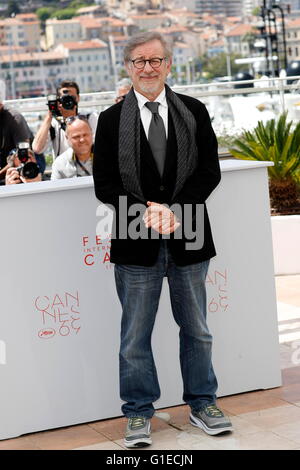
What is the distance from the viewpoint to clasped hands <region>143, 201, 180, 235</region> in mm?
3572

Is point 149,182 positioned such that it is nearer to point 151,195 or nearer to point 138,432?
point 151,195

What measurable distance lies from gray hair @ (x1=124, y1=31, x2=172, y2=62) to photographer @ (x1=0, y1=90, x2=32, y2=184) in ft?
7.50

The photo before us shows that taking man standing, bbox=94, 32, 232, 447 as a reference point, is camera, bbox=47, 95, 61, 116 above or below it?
above

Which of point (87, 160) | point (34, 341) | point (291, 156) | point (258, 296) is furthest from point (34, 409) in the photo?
point (291, 156)

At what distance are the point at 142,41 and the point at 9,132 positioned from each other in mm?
2420

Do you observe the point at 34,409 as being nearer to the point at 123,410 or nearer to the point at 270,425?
the point at 123,410

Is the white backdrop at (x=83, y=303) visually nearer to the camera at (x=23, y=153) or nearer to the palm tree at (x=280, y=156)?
the camera at (x=23, y=153)

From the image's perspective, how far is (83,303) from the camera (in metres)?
4.03

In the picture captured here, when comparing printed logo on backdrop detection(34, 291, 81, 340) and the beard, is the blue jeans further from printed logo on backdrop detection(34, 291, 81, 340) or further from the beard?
the beard

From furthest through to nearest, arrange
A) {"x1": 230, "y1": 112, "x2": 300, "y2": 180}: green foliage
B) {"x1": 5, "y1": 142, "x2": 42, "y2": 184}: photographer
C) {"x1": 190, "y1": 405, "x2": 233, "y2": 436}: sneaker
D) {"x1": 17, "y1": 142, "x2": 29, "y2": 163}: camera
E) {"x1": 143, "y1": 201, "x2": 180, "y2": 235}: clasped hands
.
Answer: {"x1": 230, "y1": 112, "x2": 300, "y2": 180}: green foliage → {"x1": 17, "y1": 142, "x2": 29, "y2": 163}: camera → {"x1": 5, "y1": 142, "x2": 42, "y2": 184}: photographer → {"x1": 190, "y1": 405, "x2": 233, "y2": 436}: sneaker → {"x1": 143, "y1": 201, "x2": 180, "y2": 235}: clasped hands

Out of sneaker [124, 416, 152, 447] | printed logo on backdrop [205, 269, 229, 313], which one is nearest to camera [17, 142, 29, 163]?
printed logo on backdrop [205, 269, 229, 313]

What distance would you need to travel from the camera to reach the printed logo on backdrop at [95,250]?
4008 mm

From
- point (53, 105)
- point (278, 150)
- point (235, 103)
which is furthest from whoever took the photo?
point (235, 103)

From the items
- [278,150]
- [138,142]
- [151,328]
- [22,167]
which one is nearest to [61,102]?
[22,167]
